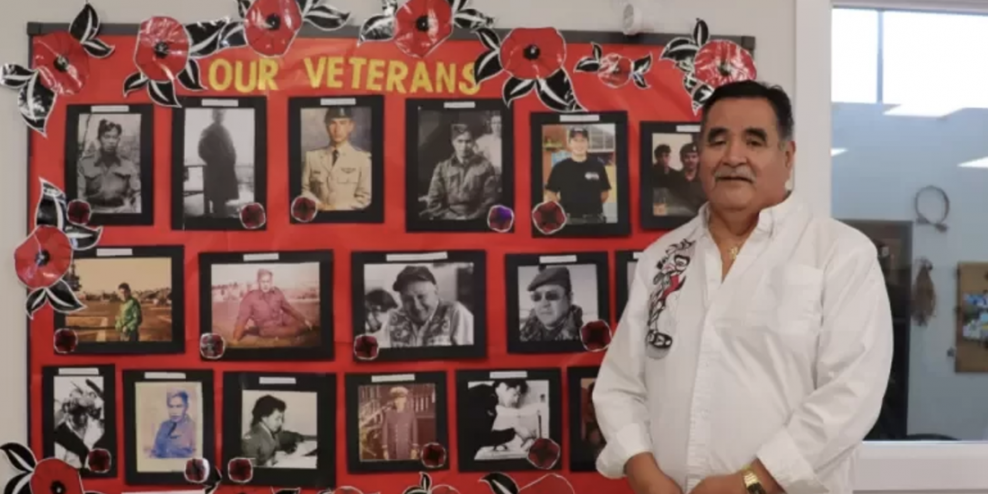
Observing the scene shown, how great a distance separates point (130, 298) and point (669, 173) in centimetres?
126

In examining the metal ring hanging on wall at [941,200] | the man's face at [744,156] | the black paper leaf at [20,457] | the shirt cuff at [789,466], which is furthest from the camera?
the metal ring hanging on wall at [941,200]

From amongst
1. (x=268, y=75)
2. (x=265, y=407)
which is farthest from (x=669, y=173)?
(x=265, y=407)

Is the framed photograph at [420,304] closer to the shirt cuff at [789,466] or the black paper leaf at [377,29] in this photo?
the black paper leaf at [377,29]

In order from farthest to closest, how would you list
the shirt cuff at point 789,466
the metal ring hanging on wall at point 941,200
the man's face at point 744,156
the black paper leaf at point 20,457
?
the metal ring hanging on wall at point 941,200 → the black paper leaf at point 20,457 → the man's face at point 744,156 → the shirt cuff at point 789,466

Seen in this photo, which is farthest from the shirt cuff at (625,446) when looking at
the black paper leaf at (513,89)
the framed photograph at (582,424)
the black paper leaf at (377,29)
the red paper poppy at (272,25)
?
the red paper poppy at (272,25)

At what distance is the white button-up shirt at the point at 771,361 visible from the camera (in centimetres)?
134

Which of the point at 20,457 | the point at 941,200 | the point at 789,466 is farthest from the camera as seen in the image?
the point at 941,200

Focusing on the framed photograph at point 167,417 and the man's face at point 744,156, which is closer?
the man's face at point 744,156

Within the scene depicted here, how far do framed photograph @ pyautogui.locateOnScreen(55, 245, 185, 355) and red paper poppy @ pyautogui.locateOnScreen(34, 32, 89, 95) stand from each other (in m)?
0.39

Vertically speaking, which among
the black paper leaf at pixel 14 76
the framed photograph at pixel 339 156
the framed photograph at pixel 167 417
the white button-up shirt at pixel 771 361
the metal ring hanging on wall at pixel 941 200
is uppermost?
the black paper leaf at pixel 14 76

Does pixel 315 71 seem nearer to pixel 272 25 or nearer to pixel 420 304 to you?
pixel 272 25

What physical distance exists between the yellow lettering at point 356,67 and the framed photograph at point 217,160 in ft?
0.67

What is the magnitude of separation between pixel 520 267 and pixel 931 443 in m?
1.09

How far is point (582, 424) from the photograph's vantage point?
188cm
